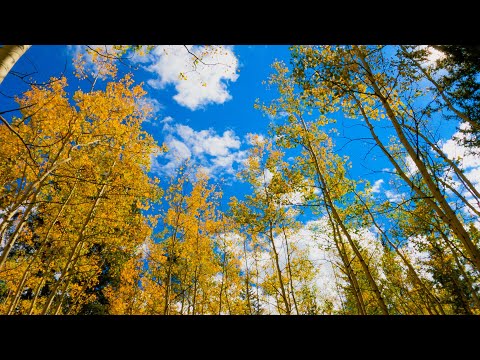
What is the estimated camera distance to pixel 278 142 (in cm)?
932

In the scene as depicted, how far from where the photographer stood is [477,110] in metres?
8.98

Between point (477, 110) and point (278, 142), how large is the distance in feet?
25.0
